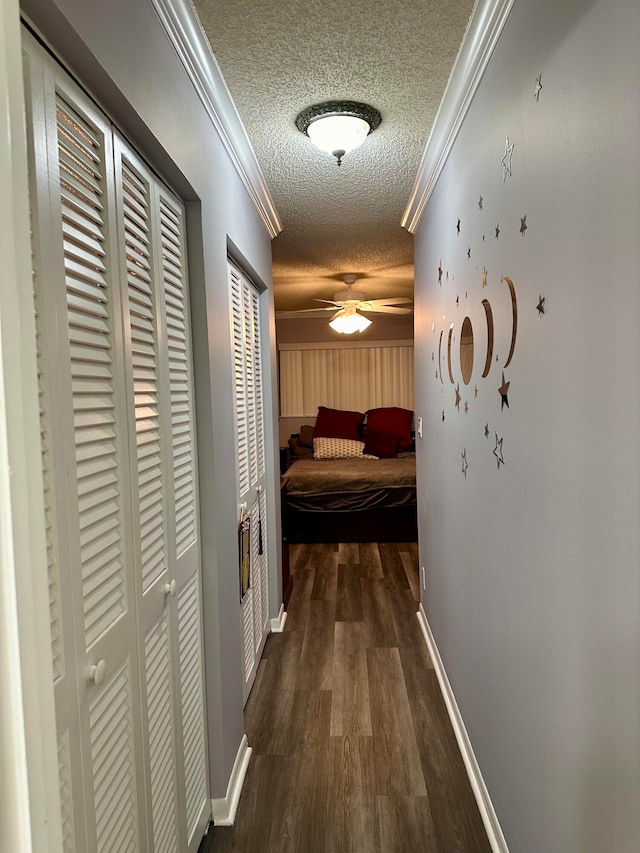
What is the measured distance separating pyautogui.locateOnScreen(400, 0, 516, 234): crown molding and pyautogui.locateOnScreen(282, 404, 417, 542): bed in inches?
122

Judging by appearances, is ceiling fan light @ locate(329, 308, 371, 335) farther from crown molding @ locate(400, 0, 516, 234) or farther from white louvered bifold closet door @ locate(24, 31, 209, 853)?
white louvered bifold closet door @ locate(24, 31, 209, 853)

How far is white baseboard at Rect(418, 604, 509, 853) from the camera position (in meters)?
1.74

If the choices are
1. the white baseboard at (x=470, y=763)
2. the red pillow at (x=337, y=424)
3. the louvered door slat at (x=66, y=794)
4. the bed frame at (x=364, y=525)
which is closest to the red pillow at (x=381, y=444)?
the red pillow at (x=337, y=424)

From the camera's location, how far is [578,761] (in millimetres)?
1133

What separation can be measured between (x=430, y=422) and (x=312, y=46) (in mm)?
1846

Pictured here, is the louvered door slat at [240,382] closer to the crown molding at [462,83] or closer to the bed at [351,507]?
the crown molding at [462,83]

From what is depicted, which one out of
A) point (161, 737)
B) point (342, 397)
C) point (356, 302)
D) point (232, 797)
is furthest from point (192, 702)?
point (342, 397)

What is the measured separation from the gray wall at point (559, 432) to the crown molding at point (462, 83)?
0.05 meters

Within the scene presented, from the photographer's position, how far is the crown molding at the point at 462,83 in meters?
1.48

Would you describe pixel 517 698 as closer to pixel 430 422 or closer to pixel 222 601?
pixel 222 601

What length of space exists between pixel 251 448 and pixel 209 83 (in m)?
1.65

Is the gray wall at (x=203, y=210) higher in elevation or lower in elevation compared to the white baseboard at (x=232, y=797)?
higher

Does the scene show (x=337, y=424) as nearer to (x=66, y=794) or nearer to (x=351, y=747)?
(x=351, y=747)

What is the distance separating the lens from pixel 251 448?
294 cm
